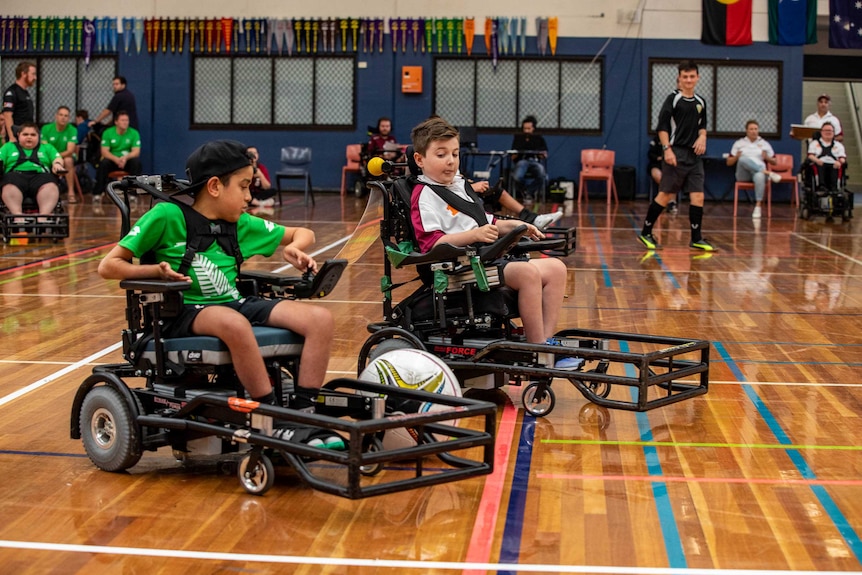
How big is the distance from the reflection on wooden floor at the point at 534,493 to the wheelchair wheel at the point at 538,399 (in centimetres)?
6

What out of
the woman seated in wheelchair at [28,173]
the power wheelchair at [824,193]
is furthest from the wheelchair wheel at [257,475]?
the power wheelchair at [824,193]

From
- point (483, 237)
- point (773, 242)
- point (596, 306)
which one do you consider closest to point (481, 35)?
point (773, 242)

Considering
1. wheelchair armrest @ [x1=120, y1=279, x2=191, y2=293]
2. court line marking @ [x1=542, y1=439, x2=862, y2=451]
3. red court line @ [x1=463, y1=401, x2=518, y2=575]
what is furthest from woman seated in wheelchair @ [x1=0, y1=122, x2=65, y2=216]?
court line marking @ [x1=542, y1=439, x2=862, y2=451]

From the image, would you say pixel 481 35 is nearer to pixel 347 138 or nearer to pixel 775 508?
pixel 347 138

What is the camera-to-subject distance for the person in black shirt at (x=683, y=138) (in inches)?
431

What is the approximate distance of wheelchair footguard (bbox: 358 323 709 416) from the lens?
437cm

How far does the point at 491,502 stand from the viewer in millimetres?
3488

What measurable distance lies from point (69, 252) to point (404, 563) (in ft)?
27.9

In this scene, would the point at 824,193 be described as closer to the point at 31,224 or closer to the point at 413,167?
the point at 31,224

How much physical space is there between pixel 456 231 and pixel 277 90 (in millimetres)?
16397

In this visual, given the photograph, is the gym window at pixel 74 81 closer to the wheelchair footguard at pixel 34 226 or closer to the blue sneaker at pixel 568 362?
the wheelchair footguard at pixel 34 226

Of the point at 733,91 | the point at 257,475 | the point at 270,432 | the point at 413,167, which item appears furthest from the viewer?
the point at 733,91

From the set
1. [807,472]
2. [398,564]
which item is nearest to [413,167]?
[807,472]

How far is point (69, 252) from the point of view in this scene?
1072 centimetres
